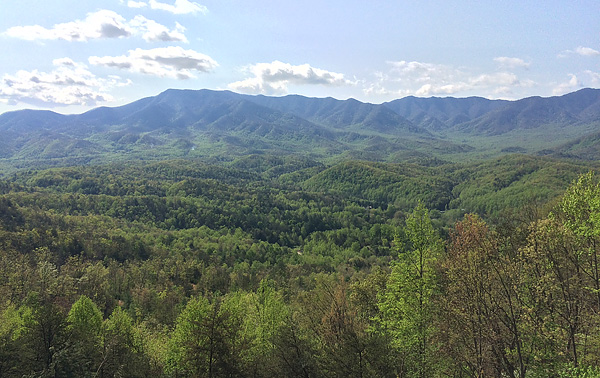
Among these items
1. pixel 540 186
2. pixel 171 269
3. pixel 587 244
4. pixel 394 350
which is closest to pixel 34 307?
pixel 394 350

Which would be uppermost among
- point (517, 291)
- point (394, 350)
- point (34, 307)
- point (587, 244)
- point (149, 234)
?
point (587, 244)

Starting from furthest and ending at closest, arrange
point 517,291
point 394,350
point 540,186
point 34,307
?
1. point 540,186
2. point 34,307
3. point 394,350
4. point 517,291

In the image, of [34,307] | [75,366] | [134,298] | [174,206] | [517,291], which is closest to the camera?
[517,291]

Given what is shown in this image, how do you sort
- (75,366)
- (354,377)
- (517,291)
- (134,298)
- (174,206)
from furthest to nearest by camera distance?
1. (174,206)
2. (134,298)
3. (75,366)
4. (354,377)
5. (517,291)

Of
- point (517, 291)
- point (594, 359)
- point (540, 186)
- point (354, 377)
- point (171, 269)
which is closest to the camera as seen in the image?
point (594, 359)

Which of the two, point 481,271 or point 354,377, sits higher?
point 481,271

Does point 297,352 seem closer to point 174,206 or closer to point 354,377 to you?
point 354,377

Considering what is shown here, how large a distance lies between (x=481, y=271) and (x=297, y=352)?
12.4 m

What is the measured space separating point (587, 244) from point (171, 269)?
79227mm

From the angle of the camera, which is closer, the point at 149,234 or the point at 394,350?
the point at 394,350

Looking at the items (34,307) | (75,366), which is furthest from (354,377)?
(34,307)

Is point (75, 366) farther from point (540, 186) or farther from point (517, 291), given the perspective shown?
point (540, 186)

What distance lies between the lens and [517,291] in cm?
1734

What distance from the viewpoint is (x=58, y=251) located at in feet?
269
